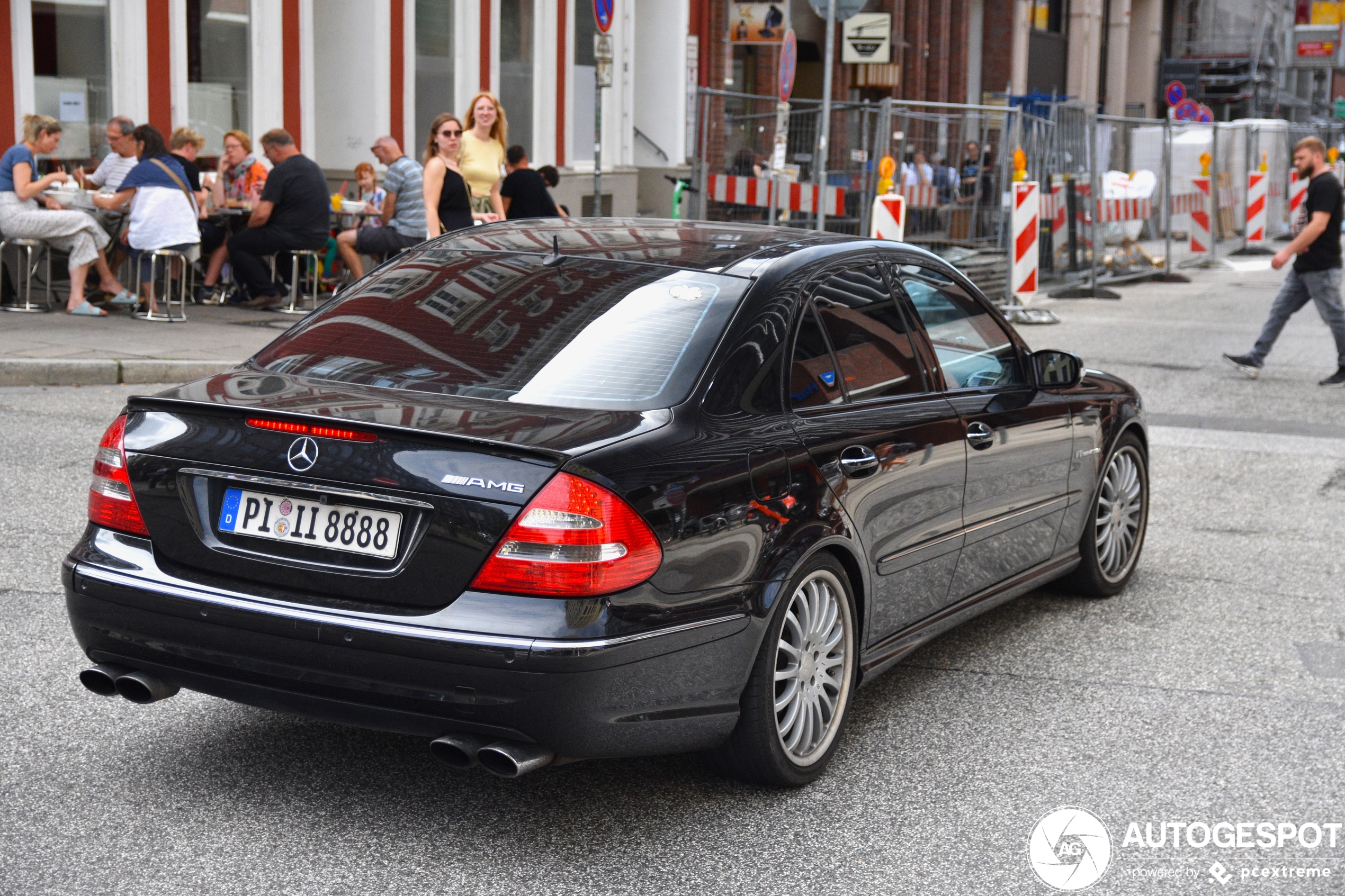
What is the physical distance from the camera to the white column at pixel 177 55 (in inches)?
634

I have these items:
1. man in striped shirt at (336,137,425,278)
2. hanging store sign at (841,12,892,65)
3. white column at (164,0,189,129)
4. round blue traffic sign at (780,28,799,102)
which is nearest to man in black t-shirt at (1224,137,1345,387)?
round blue traffic sign at (780,28,799,102)

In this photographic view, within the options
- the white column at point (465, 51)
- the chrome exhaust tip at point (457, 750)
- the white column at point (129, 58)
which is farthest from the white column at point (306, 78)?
the chrome exhaust tip at point (457, 750)

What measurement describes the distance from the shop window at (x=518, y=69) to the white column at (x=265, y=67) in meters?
4.96

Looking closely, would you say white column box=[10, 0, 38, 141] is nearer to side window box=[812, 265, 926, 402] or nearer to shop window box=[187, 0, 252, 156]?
shop window box=[187, 0, 252, 156]

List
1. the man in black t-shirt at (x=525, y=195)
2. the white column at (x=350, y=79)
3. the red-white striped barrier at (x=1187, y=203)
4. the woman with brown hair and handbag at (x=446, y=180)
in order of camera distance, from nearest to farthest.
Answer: the woman with brown hair and handbag at (x=446, y=180)
the man in black t-shirt at (x=525, y=195)
the white column at (x=350, y=79)
the red-white striped barrier at (x=1187, y=203)

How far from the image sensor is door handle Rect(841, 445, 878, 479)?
14.1ft

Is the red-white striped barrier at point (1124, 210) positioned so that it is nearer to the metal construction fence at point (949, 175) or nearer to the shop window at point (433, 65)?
the metal construction fence at point (949, 175)

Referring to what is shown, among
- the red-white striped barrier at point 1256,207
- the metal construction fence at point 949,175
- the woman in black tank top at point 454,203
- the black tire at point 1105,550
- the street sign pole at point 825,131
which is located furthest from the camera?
the red-white striped barrier at point 1256,207

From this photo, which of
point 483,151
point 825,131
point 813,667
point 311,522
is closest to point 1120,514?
point 813,667

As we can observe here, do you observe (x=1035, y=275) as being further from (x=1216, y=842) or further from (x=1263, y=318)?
A: (x=1216, y=842)

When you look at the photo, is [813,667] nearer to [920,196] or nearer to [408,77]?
[920,196]

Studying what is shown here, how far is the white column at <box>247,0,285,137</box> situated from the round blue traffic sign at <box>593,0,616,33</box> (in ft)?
13.6

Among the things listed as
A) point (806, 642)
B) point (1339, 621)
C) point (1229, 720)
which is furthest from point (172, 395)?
point (1339, 621)

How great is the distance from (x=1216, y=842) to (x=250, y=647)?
237 cm
